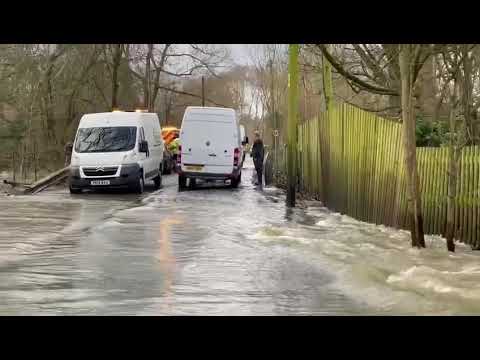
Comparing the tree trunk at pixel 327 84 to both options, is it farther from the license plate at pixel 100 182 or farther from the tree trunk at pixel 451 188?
the tree trunk at pixel 451 188

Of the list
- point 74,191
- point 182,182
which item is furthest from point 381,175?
point 74,191

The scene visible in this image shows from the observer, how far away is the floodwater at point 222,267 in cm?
664

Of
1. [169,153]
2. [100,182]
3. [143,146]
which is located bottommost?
[100,182]

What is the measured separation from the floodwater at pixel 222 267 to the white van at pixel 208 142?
255 inches

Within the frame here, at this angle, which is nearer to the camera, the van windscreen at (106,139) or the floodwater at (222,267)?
the floodwater at (222,267)

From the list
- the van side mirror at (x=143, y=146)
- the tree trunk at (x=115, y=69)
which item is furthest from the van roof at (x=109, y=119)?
the tree trunk at (x=115, y=69)

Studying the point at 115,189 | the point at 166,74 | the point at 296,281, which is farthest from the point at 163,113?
the point at 296,281

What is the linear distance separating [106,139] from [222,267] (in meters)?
12.1

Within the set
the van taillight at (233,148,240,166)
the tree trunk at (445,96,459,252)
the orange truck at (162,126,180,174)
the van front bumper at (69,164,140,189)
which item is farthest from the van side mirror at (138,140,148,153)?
the tree trunk at (445,96,459,252)

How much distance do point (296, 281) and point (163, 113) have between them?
5743 centimetres

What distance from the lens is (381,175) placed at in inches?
487

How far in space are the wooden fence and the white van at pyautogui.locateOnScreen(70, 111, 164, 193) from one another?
5.63 m

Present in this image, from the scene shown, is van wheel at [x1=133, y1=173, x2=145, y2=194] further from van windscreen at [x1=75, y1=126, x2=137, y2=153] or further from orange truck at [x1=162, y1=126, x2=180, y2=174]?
orange truck at [x1=162, y1=126, x2=180, y2=174]

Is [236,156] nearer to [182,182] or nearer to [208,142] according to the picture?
[208,142]
